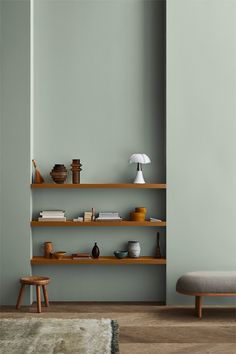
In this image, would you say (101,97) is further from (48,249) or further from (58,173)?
(48,249)

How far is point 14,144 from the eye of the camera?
22.7 ft

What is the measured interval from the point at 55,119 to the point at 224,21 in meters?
2.13

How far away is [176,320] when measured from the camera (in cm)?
620

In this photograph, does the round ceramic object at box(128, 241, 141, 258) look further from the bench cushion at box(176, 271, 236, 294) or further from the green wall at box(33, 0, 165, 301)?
the bench cushion at box(176, 271, 236, 294)

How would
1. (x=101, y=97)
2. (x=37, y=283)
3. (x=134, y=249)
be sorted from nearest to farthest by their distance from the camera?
1. (x=37, y=283)
2. (x=134, y=249)
3. (x=101, y=97)

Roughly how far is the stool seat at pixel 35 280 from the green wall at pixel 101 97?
0.46 m

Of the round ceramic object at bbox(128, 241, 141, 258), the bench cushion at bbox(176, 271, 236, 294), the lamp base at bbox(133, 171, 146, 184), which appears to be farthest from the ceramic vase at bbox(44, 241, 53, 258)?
the bench cushion at bbox(176, 271, 236, 294)

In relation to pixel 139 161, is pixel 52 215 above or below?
below

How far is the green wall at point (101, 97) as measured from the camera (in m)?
7.16

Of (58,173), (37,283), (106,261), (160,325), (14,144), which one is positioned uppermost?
(14,144)

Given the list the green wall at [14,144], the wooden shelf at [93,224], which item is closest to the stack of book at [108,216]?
the wooden shelf at [93,224]

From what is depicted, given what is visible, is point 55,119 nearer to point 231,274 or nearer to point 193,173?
point 193,173

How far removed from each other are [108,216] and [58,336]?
1839 millimetres

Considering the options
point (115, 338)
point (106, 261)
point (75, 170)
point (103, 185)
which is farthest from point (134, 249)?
point (115, 338)
